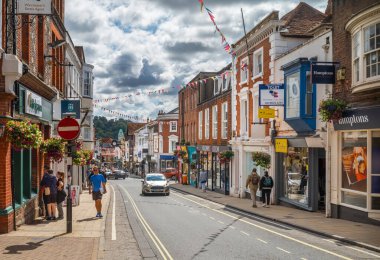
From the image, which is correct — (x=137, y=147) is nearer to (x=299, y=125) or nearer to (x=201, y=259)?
(x=299, y=125)

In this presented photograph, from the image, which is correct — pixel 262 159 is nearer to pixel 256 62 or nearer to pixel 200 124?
pixel 256 62

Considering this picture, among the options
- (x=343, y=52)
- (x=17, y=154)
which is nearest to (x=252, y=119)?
(x=343, y=52)

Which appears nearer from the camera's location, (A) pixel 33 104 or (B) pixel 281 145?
(A) pixel 33 104

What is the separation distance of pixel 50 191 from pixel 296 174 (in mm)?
11906

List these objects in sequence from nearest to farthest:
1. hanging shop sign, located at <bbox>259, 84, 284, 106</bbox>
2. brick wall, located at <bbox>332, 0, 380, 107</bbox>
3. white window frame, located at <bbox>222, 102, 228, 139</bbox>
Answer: brick wall, located at <bbox>332, 0, 380, 107</bbox>, hanging shop sign, located at <bbox>259, 84, 284, 106</bbox>, white window frame, located at <bbox>222, 102, 228, 139</bbox>

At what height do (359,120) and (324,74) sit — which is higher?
(324,74)

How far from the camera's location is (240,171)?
31.8m

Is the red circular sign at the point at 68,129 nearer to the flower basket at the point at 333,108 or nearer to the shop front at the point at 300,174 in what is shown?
the flower basket at the point at 333,108

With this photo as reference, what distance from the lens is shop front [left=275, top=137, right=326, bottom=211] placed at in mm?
20781

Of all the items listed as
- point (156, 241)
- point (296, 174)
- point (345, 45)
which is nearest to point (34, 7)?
point (156, 241)

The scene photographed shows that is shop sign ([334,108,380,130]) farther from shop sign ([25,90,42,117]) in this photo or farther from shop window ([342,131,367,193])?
shop sign ([25,90,42,117])

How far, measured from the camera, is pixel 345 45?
17.6 meters

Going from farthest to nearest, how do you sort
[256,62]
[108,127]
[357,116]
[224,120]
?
1. [108,127]
2. [224,120]
3. [256,62]
4. [357,116]

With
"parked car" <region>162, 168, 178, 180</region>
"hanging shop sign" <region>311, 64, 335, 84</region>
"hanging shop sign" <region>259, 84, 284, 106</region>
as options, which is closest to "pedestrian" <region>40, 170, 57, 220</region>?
"hanging shop sign" <region>311, 64, 335, 84</region>
